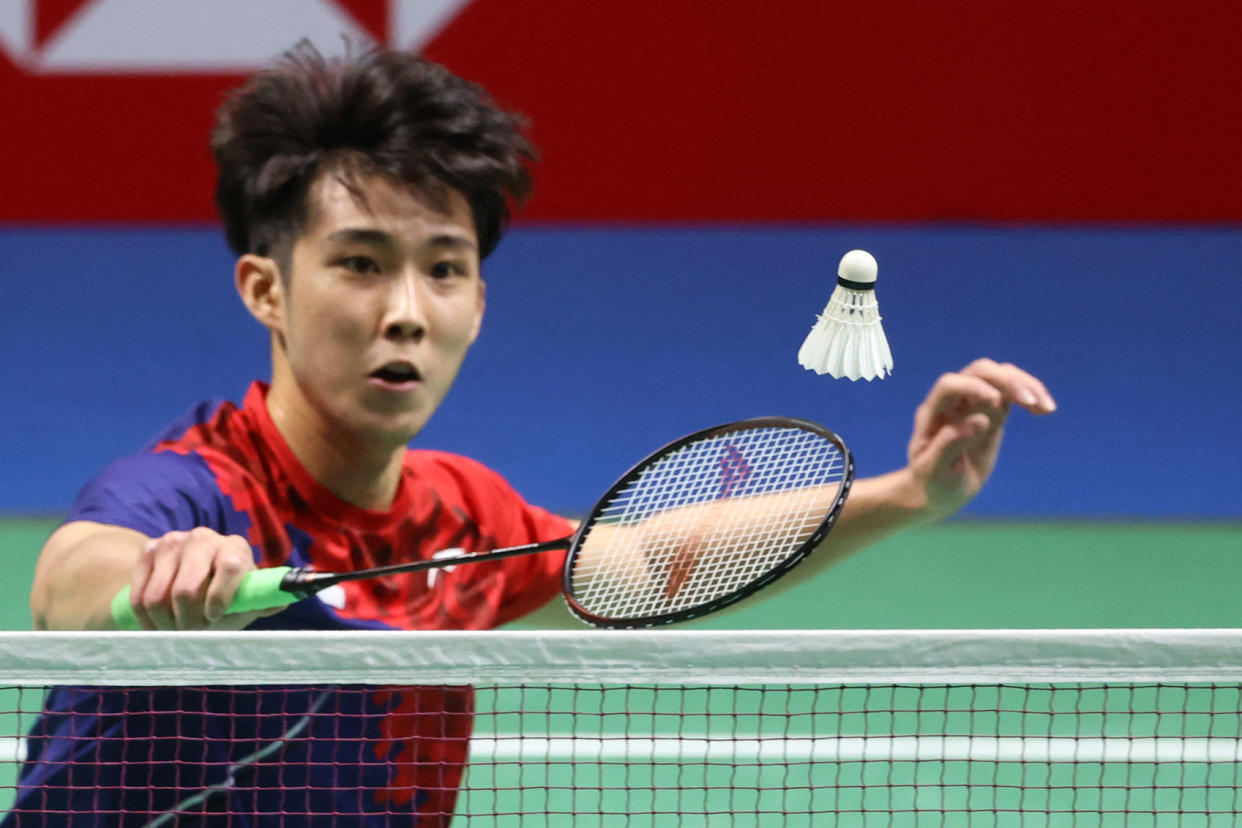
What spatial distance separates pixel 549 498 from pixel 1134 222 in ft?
12.8

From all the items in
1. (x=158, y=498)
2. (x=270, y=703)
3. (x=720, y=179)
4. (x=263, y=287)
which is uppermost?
(x=720, y=179)

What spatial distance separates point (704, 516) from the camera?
2807 millimetres

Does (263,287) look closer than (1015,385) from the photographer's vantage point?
No

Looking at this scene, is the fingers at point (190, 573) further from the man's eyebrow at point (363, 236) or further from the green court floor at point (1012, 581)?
the green court floor at point (1012, 581)

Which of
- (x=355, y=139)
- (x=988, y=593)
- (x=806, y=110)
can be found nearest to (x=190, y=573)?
(x=355, y=139)

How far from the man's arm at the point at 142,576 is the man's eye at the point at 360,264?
506mm

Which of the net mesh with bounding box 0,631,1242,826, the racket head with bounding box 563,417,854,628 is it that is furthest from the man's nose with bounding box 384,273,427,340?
the net mesh with bounding box 0,631,1242,826

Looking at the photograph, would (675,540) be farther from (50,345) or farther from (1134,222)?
(1134,222)

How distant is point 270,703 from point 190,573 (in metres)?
0.65

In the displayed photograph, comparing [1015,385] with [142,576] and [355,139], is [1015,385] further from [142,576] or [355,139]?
[142,576]

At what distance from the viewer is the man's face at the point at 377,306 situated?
8.24 ft

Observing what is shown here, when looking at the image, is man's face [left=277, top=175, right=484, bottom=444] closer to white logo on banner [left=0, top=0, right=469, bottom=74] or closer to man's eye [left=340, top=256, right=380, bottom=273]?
man's eye [left=340, top=256, right=380, bottom=273]

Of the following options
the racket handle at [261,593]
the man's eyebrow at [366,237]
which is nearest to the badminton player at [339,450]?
the man's eyebrow at [366,237]

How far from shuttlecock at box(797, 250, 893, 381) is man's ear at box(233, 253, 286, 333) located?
801 millimetres
